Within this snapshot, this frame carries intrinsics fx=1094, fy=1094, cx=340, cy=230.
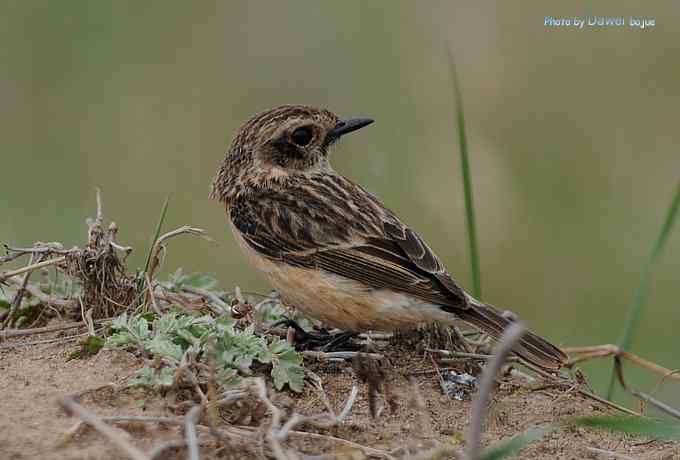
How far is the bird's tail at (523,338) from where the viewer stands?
240 inches

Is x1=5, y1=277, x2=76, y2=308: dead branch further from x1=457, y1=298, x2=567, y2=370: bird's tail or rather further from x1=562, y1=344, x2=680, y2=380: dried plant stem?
x1=562, y1=344, x2=680, y2=380: dried plant stem

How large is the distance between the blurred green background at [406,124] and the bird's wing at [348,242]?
10.4 ft

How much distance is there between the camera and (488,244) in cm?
1085

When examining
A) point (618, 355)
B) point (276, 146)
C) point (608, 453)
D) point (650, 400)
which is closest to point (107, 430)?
point (608, 453)

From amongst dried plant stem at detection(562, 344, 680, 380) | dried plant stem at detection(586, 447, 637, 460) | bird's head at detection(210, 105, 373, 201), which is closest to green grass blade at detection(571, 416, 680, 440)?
dried plant stem at detection(586, 447, 637, 460)

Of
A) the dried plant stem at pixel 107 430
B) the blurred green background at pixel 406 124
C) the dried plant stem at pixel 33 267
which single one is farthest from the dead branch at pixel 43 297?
the blurred green background at pixel 406 124

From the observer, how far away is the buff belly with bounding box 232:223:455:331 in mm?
6359

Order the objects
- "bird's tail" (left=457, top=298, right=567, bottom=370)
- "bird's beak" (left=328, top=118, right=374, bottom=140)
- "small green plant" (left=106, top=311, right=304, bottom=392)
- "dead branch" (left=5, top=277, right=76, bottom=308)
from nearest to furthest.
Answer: "small green plant" (left=106, top=311, right=304, bottom=392) < "bird's tail" (left=457, top=298, right=567, bottom=370) < "dead branch" (left=5, top=277, right=76, bottom=308) < "bird's beak" (left=328, top=118, right=374, bottom=140)

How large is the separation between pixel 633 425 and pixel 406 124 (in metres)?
8.24

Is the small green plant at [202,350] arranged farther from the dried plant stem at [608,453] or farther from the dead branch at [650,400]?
the dead branch at [650,400]

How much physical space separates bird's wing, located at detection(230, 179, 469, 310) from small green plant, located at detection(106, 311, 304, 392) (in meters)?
1.13

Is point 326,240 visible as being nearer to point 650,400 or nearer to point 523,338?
point 523,338

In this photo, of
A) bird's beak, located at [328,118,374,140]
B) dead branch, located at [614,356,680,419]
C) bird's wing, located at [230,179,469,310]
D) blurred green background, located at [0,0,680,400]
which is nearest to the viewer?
dead branch, located at [614,356,680,419]

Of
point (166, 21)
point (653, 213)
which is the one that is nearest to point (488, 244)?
point (653, 213)
